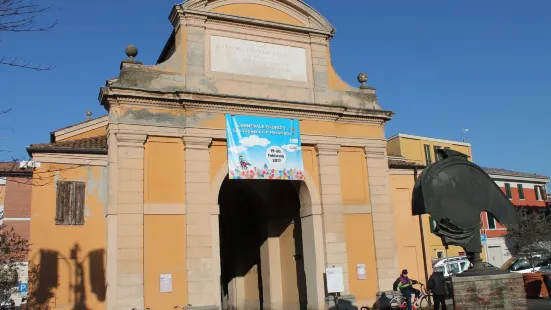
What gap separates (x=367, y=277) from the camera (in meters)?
16.8

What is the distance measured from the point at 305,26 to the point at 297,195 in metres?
5.90

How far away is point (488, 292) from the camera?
29.3 feet

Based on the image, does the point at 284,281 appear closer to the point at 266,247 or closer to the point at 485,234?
the point at 266,247

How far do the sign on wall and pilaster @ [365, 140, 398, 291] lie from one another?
9.32 feet

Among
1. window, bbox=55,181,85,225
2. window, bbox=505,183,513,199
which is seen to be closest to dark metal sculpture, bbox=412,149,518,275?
window, bbox=55,181,85,225

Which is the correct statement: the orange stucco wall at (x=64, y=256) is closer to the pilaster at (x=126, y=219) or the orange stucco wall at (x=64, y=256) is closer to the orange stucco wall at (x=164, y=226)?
the pilaster at (x=126, y=219)

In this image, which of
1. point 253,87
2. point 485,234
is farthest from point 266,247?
point 485,234

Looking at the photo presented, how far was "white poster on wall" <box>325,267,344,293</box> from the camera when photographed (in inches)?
609

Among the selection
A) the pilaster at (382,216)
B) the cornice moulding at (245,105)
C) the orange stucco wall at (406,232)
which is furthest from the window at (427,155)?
the pilaster at (382,216)

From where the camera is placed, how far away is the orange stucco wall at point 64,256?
14398 mm

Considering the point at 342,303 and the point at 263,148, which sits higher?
the point at 263,148

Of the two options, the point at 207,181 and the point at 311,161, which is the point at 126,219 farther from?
the point at 311,161

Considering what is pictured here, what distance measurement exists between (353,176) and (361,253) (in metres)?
2.60

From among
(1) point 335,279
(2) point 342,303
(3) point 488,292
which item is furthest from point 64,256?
(3) point 488,292
